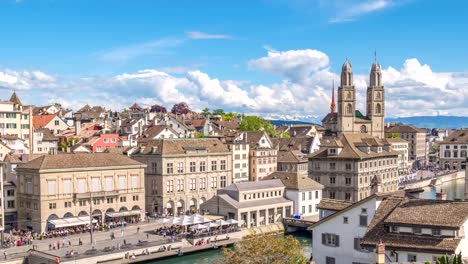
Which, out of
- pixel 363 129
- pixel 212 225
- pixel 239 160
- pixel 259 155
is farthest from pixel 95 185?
pixel 363 129

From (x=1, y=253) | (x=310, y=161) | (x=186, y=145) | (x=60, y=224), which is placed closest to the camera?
(x=1, y=253)

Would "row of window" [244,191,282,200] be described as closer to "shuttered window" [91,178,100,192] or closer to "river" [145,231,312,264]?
"river" [145,231,312,264]

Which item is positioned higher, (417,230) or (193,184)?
(417,230)

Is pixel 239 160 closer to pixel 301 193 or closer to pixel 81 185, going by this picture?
pixel 301 193

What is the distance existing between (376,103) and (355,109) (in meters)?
6.99

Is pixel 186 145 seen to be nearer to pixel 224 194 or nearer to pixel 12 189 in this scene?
pixel 224 194

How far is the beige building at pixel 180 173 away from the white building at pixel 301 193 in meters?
11.2

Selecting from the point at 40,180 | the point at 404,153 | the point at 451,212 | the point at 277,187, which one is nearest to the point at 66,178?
the point at 40,180

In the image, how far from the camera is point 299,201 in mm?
90500

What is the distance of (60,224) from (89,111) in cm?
12310

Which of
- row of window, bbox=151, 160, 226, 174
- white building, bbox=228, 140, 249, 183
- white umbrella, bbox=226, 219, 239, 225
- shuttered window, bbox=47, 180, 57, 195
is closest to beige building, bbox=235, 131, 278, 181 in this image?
white building, bbox=228, 140, 249, 183

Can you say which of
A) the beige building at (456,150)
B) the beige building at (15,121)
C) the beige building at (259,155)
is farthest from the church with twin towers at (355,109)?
the beige building at (15,121)

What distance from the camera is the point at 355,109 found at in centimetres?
16650

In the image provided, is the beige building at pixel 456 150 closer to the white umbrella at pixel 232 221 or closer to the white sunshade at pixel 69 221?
the white umbrella at pixel 232 221
